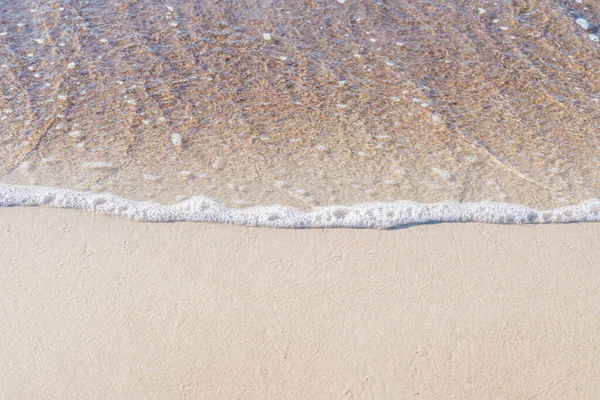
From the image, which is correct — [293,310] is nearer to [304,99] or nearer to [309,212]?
[309,212]

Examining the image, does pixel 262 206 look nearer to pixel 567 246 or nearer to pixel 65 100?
pixel 567 246

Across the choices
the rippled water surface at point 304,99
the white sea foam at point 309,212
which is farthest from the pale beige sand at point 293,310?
the rippled water surface at point 304,99

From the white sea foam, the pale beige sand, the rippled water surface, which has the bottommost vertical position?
the rippled water surface

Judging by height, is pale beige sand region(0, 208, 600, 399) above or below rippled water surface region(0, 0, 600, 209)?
above

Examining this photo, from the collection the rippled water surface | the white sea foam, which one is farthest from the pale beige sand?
the rippled water surface

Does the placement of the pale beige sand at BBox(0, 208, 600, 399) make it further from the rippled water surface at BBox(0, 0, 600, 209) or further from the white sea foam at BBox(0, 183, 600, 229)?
the rippled water surface at BBox(0, 0, 600, 209)

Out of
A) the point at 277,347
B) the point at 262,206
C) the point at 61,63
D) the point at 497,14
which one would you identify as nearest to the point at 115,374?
A: the point at 277,347
